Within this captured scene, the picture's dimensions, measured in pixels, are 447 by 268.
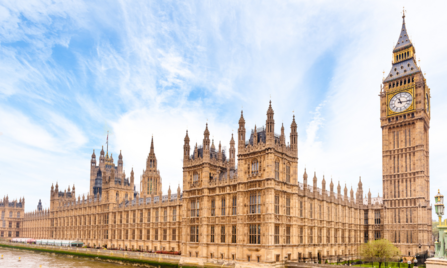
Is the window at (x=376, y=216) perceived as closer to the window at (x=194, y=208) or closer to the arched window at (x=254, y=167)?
the arched window at (x=254, y=167)

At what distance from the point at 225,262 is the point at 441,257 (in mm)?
34427

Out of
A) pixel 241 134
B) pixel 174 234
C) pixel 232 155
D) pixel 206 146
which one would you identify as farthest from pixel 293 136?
pixel 174 234

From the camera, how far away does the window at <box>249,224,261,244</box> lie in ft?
188

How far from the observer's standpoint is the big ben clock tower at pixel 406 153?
3285 inches

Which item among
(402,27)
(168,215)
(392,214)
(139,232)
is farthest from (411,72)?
(139,232)

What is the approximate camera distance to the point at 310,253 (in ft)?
219

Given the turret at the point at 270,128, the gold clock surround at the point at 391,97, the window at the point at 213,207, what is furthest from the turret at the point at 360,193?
the turret at the point at 270,128

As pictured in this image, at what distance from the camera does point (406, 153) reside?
87.9 meters

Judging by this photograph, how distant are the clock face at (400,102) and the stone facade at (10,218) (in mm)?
178826

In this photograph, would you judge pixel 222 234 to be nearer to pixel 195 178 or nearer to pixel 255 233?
pixel 255 233

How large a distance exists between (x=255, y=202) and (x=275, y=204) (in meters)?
3.21

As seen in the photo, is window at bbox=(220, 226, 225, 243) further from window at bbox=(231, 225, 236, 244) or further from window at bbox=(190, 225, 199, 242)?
window at bbox=(190, 225, 199, 242)

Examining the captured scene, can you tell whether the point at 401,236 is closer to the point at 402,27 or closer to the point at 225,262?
the point at 225,262

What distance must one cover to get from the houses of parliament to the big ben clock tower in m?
0.23
